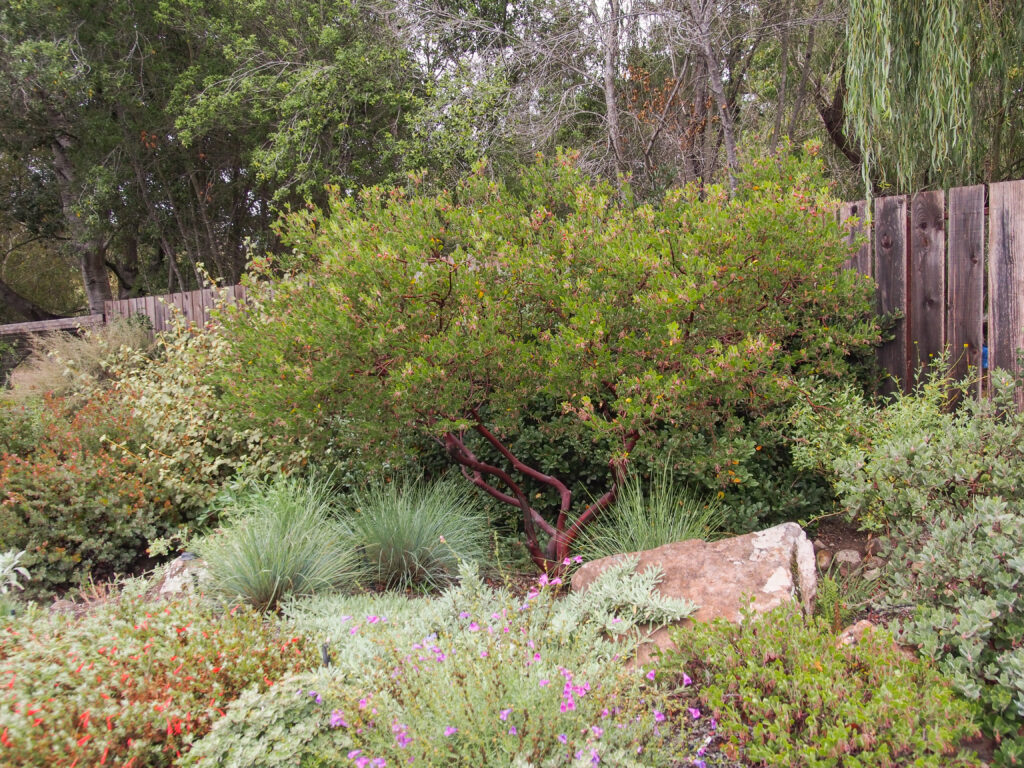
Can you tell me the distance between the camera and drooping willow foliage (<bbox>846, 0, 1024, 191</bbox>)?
506 centimetres

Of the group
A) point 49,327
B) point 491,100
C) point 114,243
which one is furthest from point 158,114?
point 491,100

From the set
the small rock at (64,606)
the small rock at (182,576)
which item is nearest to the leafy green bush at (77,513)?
the small rock at (64,606)

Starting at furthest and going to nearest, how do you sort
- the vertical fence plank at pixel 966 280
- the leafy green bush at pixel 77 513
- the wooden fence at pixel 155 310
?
the wooden fence at pixel 155 310 → the leafy green bush at pixel 77 513 → the vertical fence plank at pixel 966 280

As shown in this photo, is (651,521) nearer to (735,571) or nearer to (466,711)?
(735,571)

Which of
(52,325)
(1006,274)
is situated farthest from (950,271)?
(52,325)

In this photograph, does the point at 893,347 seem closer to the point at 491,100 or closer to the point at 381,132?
the point at 491,100

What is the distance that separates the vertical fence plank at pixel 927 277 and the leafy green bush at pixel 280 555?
3832 millimetres

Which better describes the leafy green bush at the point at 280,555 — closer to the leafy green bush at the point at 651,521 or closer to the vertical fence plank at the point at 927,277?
the leafy green bush at the point at 651,521

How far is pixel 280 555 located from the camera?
3627 mm

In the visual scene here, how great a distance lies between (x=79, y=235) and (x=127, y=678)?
1397cm

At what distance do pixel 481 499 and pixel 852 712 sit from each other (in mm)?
3393

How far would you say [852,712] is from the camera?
199 cm

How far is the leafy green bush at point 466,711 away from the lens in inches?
77.1

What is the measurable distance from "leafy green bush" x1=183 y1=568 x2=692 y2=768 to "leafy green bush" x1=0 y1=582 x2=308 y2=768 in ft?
0.62
